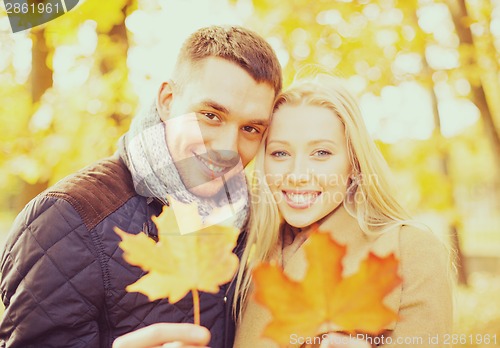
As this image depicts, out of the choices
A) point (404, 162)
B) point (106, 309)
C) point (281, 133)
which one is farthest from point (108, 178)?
point (404, 162)

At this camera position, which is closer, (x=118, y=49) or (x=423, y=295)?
(x=423, y=295)

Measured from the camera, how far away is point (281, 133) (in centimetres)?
156

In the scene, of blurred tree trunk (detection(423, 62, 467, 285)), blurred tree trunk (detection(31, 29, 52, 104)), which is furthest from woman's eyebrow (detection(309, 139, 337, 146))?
blurred tree trunk (detection(31, 29, 52, 104))

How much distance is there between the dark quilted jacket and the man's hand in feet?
1.78

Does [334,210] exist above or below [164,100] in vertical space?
below

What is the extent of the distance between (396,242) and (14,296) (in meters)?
1.04

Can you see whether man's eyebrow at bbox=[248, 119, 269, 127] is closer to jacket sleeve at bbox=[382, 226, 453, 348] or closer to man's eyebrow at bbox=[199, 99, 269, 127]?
man's eyebrow at bbox=[199, 99, 269, 127]

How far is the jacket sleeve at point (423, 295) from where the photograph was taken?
129 cm

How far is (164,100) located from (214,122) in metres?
0.23

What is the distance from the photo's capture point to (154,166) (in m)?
1.55

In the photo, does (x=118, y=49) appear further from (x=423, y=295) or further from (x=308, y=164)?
(x=423, y=295)

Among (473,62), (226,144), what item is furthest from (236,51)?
(473,62)

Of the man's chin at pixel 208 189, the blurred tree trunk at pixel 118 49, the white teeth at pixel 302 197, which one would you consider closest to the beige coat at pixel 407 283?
the white teeth at pixel 302 197

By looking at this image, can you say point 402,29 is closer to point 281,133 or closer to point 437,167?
point 281,133
